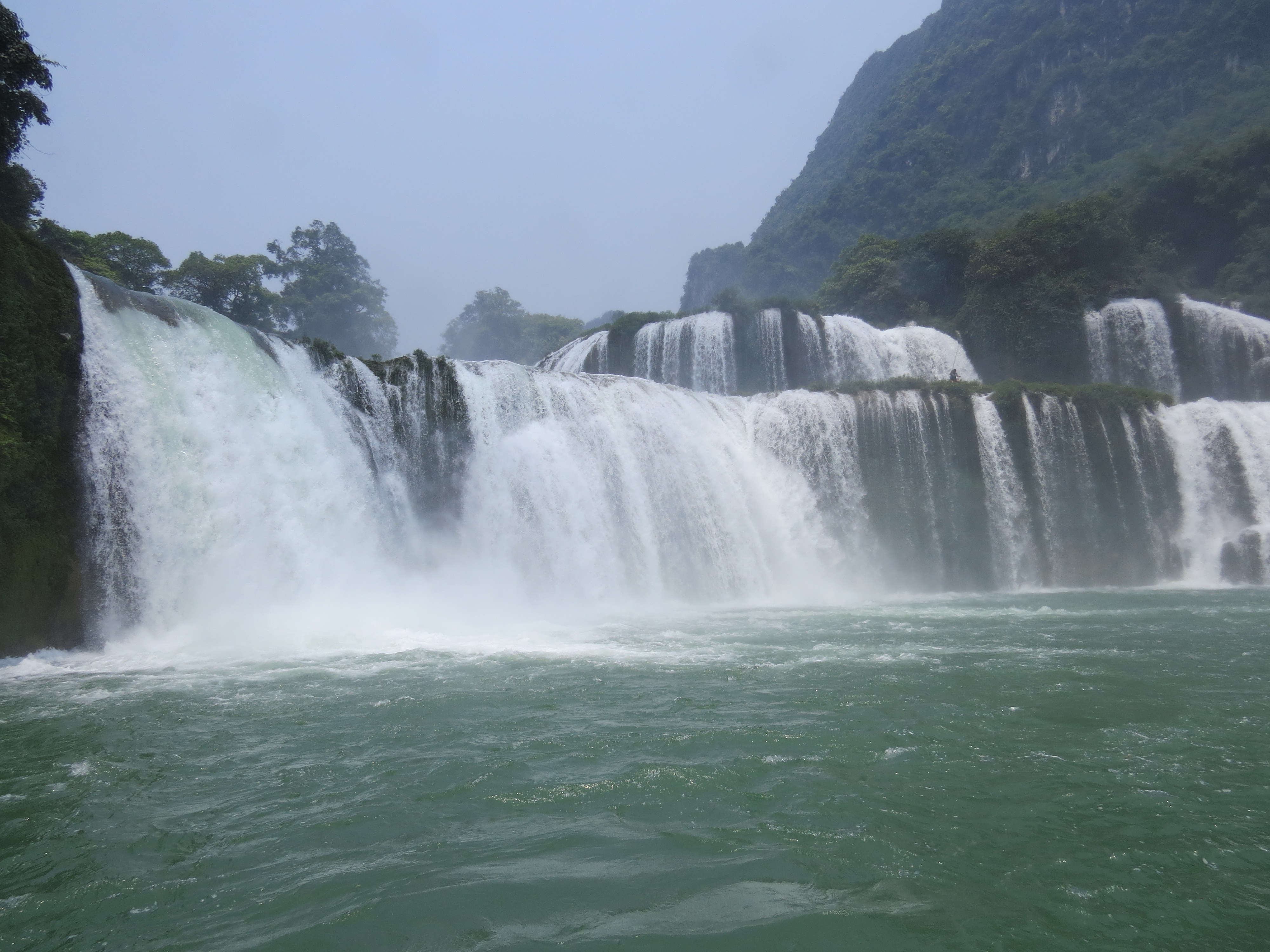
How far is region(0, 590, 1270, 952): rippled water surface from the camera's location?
3.22 m

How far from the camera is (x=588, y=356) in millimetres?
26484

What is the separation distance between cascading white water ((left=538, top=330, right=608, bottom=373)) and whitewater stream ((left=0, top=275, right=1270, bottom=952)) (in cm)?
857

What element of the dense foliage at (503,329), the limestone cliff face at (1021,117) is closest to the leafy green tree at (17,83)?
the limestone cliff face at (1021,117)

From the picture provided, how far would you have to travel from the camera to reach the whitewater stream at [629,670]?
3441 mm

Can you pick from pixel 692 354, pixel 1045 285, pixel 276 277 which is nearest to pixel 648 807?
pixel 692 354

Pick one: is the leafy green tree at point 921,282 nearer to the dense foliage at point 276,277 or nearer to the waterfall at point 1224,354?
the waterfall at point 1224,354

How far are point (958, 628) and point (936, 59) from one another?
262ft

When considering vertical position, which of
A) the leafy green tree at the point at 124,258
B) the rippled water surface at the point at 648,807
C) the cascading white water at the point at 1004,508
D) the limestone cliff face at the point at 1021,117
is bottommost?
the rippled water surface at the point at 648,807

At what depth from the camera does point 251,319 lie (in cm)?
3959

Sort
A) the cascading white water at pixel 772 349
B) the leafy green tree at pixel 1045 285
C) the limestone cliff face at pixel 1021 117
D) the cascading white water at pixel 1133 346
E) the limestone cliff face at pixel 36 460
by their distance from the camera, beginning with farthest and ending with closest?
the limestone cliff face at pixel 1021 117 < the leafy green tree at pixel 1045 285 < the cascading white water at pixel 1133 346 < the cascading white water at pixel 772 349 < the limestone cliff face at pixel 36 460

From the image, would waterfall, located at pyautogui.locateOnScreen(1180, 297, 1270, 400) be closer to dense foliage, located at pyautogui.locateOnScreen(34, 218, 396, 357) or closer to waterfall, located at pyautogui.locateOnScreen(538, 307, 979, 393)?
waterfall, located at pyautogui.locateOnScreen(538, 307, 979, 393)

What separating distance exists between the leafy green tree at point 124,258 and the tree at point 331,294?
15.4 meters

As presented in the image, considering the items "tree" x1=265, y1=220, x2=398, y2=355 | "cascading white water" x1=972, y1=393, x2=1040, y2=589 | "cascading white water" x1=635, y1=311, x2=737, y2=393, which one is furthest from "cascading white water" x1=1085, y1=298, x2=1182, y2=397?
"tree" x1=265, y1=220, x2=398, y2=355

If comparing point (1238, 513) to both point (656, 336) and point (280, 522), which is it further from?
point (280, 522)
